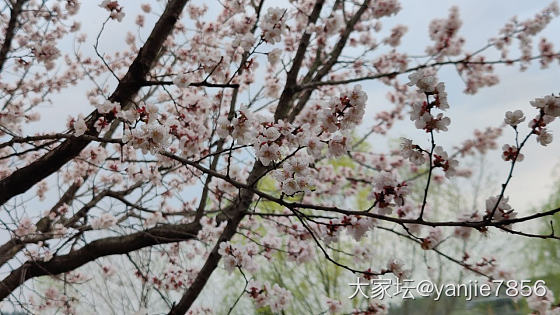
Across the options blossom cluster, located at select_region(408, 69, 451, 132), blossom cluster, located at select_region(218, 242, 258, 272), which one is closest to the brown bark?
blossom cluster, located at select_region(218, 242, 258, 272)

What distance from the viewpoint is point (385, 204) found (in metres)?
1.59

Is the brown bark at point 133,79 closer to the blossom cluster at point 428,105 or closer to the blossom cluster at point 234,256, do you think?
the blossom cluster at point 234,256

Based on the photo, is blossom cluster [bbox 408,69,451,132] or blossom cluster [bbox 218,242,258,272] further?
blossom cluster [bbox 218,242,258,272]

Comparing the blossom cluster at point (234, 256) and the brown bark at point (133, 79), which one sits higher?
the brown bark at point (133, 79)

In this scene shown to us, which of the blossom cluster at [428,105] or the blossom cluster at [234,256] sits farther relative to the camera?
the blossom cluster at [234,256]

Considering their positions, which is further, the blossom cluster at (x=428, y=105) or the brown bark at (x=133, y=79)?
the brown bark at (x=133, y=79)

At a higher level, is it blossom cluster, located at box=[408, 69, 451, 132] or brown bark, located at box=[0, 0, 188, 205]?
brown bark, located at box=[0, 0, 188, 205]

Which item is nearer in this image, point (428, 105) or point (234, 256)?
point (428, 105)

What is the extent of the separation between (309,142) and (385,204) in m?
0.36

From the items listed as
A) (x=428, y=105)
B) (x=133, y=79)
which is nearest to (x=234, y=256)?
(x=133, y=79)

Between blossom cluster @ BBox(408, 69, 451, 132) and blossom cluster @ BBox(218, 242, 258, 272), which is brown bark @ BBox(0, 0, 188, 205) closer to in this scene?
blossom cluster @ BBox(218, 242, 258, 272)

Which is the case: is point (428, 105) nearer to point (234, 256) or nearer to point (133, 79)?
point (234, 256)

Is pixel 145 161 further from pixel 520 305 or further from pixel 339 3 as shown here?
pixel 520 305

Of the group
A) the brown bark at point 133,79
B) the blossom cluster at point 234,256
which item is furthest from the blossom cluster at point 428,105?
the brown bark at point 133,79
